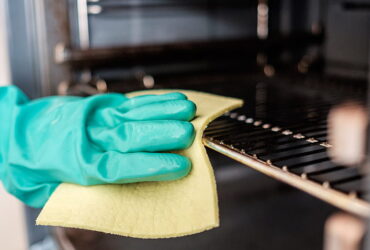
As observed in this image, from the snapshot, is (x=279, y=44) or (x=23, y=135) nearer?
(x=23, y=135)

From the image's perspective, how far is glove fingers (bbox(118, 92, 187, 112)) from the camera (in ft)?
2.09

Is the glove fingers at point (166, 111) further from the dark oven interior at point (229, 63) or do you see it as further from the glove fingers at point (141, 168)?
the dark oven interior at point (229, 63)

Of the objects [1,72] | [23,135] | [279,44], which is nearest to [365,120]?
[279,44]

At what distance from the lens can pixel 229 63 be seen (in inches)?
53.2

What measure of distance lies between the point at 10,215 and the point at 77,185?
62 centimetres

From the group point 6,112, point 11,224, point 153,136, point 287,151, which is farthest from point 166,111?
point 11,224

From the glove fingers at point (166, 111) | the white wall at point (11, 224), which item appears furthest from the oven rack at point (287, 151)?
the white wall at point (11, 224)

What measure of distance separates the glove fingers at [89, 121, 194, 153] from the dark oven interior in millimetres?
262

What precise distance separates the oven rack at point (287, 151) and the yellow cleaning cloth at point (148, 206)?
2.0 inches

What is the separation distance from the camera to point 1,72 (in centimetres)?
107

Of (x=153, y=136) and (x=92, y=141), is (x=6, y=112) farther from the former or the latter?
(x=153, y=136)

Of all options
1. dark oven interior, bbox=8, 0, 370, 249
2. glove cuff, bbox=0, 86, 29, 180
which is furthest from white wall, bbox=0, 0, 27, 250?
glove cuff, bbox=0, 86, 29, 180

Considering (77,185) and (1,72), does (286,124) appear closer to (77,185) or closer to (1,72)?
(77,185)

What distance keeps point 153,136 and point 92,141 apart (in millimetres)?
105
